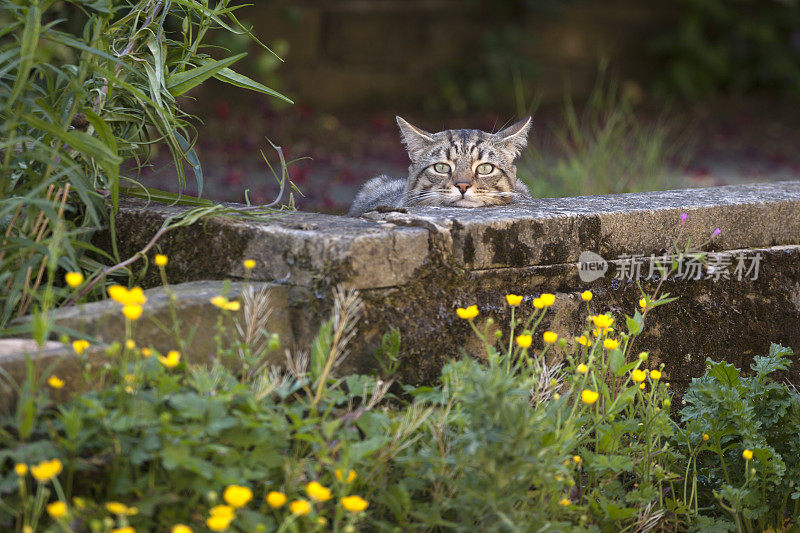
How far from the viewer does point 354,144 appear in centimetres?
845

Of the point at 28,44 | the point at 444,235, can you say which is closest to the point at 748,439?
the point at 444,235

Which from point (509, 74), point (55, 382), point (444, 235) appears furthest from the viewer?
point (509, 74)

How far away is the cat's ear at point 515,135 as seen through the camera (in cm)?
336

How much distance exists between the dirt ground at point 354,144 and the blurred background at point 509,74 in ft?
0.11

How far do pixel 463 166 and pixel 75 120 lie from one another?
145cm

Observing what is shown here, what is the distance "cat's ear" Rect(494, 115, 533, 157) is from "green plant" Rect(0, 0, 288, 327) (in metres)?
1.25

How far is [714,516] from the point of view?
7.93 feet

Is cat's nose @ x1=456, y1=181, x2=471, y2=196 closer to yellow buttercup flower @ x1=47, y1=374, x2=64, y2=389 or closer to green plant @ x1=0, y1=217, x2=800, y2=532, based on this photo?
green plant @ x1=0, y1=217, x2=800, y2=532

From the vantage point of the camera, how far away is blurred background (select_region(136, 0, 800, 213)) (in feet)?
28.2

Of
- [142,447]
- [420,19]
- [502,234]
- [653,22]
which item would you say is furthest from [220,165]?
[653,22]

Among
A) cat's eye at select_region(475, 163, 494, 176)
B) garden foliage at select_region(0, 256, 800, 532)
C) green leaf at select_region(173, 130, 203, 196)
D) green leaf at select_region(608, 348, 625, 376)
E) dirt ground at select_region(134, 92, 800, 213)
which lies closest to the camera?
garden foliage at select_region(0, 256, 800, 532)

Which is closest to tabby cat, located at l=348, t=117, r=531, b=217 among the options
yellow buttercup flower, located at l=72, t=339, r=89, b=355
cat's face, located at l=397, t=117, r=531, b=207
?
cat's face, located at l=397, t=117, r=531, b=207

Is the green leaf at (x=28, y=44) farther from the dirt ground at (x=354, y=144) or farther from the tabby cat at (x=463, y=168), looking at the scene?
the dirt ground at (x=354, y=144)

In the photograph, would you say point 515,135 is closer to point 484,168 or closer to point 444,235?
point 484,168
